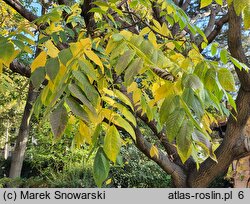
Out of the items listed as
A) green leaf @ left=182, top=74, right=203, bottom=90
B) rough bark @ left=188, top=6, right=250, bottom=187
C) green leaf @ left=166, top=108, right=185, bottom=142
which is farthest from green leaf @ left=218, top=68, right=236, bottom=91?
rough bark @ left=188, top=6, right=250, bottom=187

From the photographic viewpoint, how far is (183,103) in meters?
0.84

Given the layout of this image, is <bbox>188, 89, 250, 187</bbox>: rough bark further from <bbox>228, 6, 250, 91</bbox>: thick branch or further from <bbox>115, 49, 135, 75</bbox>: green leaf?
<bbox>115, 49, 135, 75</bbox>: green leaf

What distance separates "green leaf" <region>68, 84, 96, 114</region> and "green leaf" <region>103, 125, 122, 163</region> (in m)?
0.12

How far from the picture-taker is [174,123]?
0.79 meters

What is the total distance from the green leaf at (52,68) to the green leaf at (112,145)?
8.2 inches

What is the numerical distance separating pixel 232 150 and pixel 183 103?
7.40 feet

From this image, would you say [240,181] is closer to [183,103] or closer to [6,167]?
[183,103]

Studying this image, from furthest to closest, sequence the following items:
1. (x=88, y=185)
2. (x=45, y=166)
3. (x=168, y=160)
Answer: (x=45, y=166) → (x=88, y=185) → (x=168, y=160)

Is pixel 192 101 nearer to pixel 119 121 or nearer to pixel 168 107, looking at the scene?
pixel 168 107

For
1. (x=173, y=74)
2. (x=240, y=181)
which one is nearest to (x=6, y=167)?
(x=240, y=181)

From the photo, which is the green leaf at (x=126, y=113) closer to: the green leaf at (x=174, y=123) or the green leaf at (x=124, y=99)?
the green leaf at (x=124, y=99)

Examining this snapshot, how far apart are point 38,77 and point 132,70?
0.85 feet

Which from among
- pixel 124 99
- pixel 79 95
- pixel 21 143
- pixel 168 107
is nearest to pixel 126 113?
pixel 124 99

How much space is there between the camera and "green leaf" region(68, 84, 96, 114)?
726 millimetres
